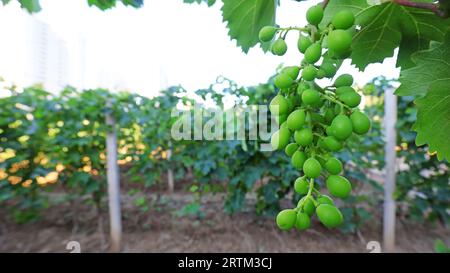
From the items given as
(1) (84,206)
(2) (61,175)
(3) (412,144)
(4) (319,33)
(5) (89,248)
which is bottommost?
(5) (89,248)

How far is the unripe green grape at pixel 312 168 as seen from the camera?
0.48m

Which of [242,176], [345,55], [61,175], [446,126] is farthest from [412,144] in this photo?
[61,175]

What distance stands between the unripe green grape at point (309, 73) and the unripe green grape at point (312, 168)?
5.4 inches

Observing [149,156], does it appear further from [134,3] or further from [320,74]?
[320,74]

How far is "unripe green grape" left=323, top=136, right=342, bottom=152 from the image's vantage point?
18.8 inches

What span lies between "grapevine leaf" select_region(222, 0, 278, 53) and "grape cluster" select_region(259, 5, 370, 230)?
226mm

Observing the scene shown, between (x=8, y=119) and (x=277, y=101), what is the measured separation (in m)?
2.64

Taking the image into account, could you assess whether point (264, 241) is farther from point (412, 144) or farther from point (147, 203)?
point (412, 144)

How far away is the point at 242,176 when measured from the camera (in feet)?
8.68

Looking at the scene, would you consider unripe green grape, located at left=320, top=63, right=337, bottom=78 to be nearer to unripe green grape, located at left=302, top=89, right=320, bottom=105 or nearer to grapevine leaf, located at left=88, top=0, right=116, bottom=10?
unripe green grape, located at left=302, top=89, right=320, bottom=105

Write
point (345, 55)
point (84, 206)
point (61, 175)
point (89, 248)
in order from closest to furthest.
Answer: point (345, 55)
point (89, 248)
point (61, 175)
point (84, 206)

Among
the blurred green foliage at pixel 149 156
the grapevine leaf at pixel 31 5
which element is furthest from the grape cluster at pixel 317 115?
the blurred green foliage at pixel 149 156

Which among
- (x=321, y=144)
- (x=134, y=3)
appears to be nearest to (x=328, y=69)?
(x=321, y=144)

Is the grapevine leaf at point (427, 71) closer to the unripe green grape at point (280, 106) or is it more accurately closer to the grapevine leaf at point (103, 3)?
the unripe green grape at point (280, 106)
